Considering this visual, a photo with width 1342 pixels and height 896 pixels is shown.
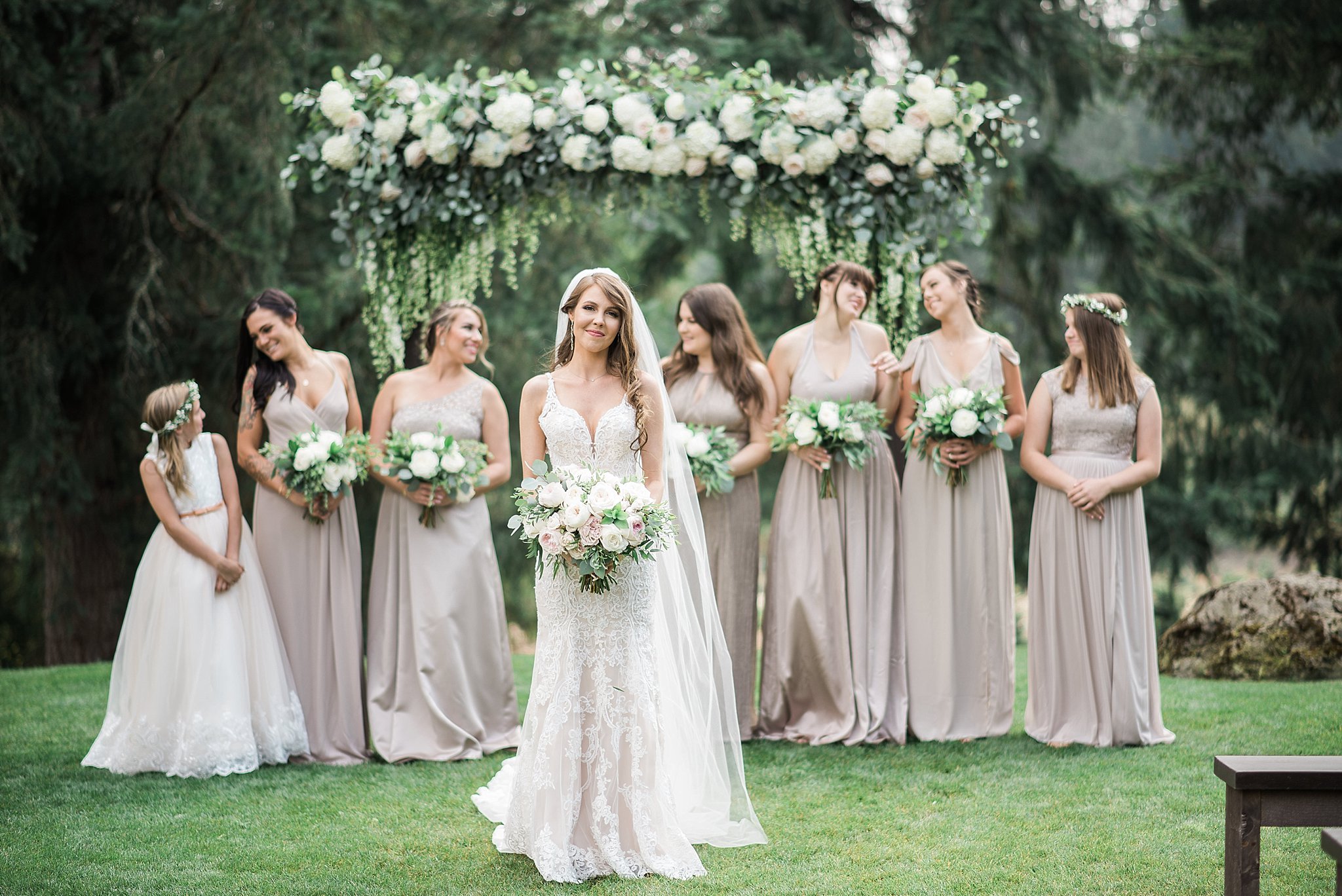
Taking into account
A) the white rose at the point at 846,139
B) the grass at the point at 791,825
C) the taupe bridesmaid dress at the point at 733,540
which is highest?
the white rose at the point at 846,139

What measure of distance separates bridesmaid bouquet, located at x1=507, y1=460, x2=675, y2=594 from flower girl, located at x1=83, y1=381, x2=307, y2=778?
2693 mm

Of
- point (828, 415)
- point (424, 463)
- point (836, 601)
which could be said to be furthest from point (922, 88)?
point (424, 463)

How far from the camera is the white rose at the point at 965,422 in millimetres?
6566

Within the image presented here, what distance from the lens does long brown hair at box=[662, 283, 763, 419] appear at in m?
7.00

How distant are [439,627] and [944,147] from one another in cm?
421

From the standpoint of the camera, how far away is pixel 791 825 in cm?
534

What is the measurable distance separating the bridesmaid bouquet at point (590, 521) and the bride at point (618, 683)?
255 mm

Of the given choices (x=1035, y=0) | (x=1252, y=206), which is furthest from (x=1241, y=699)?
(x=1252, y=206)

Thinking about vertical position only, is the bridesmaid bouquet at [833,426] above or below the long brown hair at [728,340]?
below

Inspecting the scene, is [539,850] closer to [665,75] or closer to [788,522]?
[788,522]

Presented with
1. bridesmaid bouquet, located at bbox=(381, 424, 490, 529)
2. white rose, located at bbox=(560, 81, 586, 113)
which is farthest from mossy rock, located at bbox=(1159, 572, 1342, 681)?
white rose, located at bbox=(560, 81, 586, 113)

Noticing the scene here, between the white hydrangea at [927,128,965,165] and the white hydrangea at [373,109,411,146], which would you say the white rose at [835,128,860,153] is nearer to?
the white hydrangea at [927,128,965,165]

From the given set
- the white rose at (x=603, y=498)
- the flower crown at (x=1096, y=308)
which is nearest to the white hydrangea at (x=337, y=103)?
the white rose at (x=603, y=498)

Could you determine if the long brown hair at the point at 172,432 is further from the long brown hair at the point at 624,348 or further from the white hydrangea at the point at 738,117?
the white hydrangea at the point at 738,117
